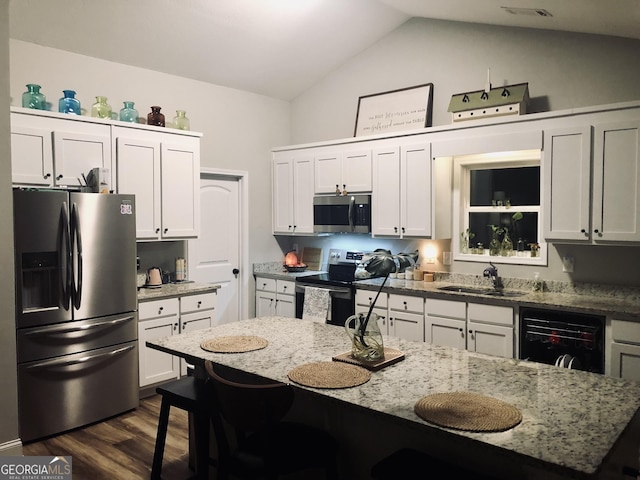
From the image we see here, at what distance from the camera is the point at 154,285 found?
456cm

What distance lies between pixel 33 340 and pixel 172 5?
281 centimetres

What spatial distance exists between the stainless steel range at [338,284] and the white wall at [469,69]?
55.0 inches

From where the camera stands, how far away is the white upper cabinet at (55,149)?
141 inches

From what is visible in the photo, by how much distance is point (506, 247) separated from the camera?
4.48m

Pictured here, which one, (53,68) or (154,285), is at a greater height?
(53,68)

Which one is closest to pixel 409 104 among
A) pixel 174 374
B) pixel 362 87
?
pixel 362 87

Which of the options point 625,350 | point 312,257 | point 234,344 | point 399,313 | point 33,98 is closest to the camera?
point 234,344

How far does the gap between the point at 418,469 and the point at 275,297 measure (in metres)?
3.91

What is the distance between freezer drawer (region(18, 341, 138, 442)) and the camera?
11.0 ft

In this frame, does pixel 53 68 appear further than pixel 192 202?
No

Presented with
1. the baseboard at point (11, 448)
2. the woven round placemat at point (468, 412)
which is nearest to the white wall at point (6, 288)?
the baseboard at point (11, 448)

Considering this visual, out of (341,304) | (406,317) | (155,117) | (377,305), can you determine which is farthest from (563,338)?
(155,117)

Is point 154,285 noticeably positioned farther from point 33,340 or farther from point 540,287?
point 540,287

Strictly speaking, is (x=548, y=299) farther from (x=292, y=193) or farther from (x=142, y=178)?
(x=142, y=178)
